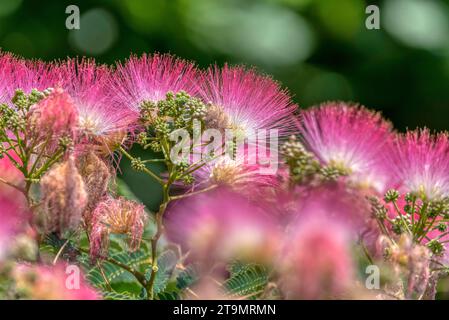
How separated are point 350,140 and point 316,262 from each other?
0.63 ft

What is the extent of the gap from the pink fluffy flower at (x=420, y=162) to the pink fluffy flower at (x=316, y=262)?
0.64ft

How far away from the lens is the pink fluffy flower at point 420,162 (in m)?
0.92

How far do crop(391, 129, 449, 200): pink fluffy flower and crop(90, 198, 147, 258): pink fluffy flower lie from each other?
0.29m

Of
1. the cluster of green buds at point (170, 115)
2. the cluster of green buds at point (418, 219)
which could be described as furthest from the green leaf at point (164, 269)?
the cluster of green buds at point (418, 219)

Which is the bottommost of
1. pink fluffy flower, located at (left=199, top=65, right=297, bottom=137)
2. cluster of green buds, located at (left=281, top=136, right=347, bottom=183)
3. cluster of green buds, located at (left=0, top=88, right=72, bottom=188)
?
cluster of green buds, located at (left=281, top=136, right=347, bottom=183)

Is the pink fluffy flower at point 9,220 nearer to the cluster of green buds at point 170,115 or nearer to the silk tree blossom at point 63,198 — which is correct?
the silk tree blossom at point 63,198

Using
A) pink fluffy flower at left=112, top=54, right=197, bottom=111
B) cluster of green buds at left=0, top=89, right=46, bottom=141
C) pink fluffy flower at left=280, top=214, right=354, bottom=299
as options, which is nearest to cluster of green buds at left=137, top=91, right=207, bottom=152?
pink fluffy flower at left=112, top=54, right=197, bottom=111

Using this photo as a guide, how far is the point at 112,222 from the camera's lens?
0.93 metres

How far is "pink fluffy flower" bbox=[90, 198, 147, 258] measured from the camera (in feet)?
3.03

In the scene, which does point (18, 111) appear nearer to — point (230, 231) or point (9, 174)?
point (9, 174)

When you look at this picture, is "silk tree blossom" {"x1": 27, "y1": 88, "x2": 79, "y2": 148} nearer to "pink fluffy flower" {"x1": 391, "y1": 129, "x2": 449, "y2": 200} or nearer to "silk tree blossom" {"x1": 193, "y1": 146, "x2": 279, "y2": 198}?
"silk tree blossom" {"x1": 193, "y1": 146, "x2": 279, "y2": 198}

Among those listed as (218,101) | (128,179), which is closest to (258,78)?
(218,101)

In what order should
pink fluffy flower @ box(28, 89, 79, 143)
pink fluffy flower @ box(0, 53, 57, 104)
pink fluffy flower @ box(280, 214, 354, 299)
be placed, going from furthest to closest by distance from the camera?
pink fluffy flower @ box(0, 53, 57, 104)
pink fluffy flower @ box(28, 89, 79, 143)
pink fluffy flower @ box(280, 214, 354, 299)
